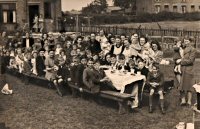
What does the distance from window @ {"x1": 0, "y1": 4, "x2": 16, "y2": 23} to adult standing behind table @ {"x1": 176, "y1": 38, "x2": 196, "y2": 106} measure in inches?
862

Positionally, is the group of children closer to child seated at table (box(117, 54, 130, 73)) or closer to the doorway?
child seated at table (box(117, 54, 130, 73))

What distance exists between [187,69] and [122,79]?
162cm

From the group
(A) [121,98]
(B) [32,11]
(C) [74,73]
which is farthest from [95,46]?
(B) [32,11]

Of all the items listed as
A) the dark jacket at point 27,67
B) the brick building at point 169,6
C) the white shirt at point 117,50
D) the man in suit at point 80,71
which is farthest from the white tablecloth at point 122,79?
the brick building at point 169,6

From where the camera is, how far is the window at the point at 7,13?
30.3m

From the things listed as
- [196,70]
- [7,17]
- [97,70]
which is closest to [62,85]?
[97,70]

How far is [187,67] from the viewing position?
10312mm

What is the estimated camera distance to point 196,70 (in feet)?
55.8

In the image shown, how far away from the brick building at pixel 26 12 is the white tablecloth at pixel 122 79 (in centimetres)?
2062

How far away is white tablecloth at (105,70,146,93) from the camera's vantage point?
1006cm

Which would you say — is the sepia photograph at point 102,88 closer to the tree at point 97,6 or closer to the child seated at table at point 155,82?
the child seated at table at point 155,82

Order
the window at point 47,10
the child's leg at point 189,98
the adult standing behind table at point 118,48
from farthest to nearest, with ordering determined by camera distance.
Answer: the window at point 47,10, the adult standing behind table at point 118,48, the child's leg at point 189,98

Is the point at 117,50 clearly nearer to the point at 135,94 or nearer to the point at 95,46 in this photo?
the point at 95,46

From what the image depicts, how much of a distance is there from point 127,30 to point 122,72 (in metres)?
17.9
